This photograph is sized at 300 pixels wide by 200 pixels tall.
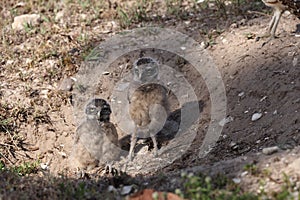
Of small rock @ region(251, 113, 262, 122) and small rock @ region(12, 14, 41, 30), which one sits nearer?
small rock @ region(251, 113, 262, 122)

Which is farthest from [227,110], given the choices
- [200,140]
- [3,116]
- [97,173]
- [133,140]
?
[3,116]

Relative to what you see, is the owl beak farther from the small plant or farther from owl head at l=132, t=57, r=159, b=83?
the small plant

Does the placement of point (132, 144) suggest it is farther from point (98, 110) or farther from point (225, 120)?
point (225, 120)

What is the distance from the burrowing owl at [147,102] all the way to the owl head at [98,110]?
0.33 m

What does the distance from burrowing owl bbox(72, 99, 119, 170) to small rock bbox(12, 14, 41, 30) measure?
10.9ft

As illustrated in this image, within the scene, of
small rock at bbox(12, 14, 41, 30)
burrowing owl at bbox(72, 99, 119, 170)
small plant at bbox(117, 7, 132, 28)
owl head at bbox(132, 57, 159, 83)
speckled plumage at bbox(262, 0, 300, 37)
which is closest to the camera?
burrowing owl at bbox(72, 99, 119, 170)

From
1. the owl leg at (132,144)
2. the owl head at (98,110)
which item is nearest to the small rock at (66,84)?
the owl head at (98,110)

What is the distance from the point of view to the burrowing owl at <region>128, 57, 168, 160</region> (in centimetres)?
715

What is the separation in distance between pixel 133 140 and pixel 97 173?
1.93 ft

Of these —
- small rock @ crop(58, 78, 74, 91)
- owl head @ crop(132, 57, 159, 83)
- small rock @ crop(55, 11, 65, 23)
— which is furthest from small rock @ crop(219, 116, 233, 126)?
small rock @ crop(55, 11, 65, 23)

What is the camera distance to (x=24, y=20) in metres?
10.0

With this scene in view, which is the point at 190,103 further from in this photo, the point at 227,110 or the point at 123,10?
the point at 123,10

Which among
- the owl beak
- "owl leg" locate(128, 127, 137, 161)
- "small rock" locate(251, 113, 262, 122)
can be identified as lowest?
"owl leg" locate(128, 127, 137, 161)

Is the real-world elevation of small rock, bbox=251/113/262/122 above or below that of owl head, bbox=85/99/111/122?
below
